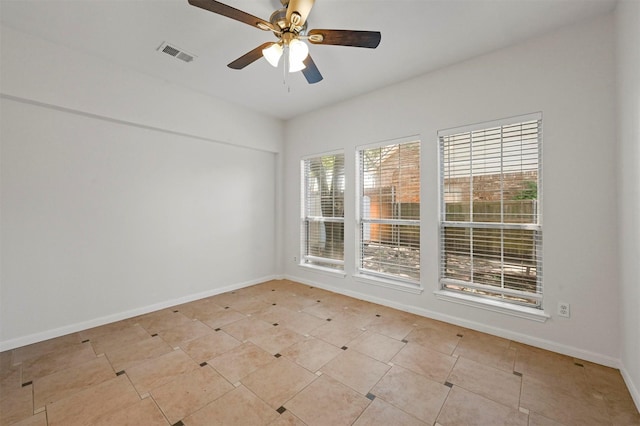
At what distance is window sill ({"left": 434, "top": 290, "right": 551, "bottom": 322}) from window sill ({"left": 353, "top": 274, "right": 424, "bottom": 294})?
27 centimetres

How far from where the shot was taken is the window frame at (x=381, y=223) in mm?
3543

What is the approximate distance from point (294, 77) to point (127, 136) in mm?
2249

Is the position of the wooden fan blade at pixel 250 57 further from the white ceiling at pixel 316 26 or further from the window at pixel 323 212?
the window at pixel 323 212

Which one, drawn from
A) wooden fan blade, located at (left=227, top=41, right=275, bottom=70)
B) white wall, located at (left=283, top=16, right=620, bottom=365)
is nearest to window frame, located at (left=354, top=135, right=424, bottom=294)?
white wall, located at (left=283, top=16, right=620, bottom=365)

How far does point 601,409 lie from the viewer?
1849 mm

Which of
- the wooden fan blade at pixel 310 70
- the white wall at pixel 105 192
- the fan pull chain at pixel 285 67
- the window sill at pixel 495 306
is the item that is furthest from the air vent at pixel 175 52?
the window sill at pixel 495 306

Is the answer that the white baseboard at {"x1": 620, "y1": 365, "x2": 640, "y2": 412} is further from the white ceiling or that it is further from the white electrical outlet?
the white ceiling

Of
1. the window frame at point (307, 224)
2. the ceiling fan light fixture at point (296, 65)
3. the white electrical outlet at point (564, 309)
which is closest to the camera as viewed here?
the ceiling fan light fixture at point (296, 65)

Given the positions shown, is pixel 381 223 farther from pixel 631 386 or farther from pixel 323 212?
pixel 631 386

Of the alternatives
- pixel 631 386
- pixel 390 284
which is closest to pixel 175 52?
pixel 390 284

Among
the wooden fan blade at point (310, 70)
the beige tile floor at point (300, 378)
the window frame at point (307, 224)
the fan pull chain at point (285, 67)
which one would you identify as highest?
the fan pull chain at point (285, 67)

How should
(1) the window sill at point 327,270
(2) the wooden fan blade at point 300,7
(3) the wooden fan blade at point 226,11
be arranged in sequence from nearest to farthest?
1. (3) the wooden fan blade at point 226,11
2. (2) the wooden fan blade at point 300,7
3. (1) the window sill at point 327,270

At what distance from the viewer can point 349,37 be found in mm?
2064

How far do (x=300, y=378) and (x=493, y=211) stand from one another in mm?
2618
